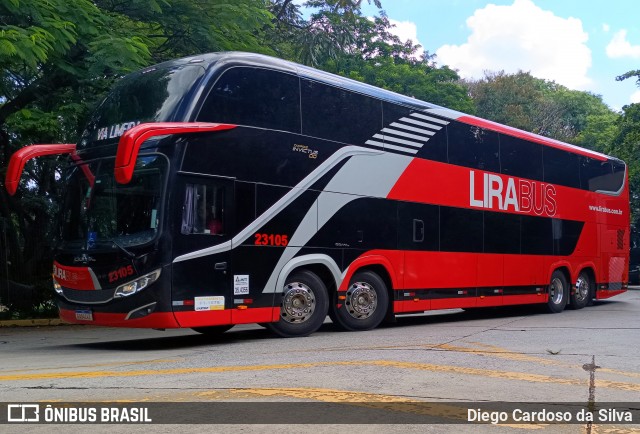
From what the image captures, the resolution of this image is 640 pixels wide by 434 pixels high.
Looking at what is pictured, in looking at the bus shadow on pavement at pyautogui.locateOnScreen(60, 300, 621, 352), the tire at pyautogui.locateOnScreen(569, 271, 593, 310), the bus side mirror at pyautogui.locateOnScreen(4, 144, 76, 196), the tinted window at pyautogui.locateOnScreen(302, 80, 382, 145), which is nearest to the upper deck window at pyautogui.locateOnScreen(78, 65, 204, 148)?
the bus side mirror at pyautogui.locateOnScreen(4, 144, 76, 196)

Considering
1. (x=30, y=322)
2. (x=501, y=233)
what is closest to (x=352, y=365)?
(x=501, y=233)

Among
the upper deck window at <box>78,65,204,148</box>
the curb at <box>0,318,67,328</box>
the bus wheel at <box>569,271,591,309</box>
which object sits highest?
the upper deck window at <box>78,65,204,148</box>

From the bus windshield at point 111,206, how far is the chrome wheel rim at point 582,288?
1325 centimetres

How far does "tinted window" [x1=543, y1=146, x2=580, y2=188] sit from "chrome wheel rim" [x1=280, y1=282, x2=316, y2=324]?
28.6 ft

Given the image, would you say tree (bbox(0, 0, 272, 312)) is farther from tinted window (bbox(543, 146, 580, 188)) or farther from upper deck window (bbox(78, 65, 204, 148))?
tinted window (bbox(543, 146, 580, 188))

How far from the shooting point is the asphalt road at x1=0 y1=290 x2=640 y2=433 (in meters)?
6.30

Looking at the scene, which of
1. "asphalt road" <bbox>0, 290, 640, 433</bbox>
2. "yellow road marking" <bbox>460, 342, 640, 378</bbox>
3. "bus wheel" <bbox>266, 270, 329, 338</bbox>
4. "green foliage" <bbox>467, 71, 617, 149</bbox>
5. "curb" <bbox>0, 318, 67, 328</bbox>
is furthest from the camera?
"green foliage" <bbox>467, 71, 617, 149</bbox>

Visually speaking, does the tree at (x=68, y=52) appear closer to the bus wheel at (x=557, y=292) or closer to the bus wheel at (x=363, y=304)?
the bus wheel at (x=363, y=304)

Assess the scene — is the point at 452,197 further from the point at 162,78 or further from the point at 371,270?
the point at 162,78

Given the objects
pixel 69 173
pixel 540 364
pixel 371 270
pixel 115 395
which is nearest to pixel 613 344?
pixel 540 364

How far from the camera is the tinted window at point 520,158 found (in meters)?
16.6

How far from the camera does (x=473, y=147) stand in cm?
1563

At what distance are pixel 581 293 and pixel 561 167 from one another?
3.56 m

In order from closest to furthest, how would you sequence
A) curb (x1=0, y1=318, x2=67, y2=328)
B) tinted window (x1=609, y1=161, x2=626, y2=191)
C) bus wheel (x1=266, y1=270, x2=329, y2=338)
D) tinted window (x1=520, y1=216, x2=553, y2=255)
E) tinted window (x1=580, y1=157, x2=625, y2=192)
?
bus wheel (x1=266, y1=270, x2=329, y2=338) → curb (x1=0, y1=318, x2=67, y2=328) → tinted window (x1=520, y1=216, x2=553, y2=255) → tinted window (x1=580, y1=157, x2=625, y2=192) → tinted window (x1=609, y1=161, x2=626, y2=191)
